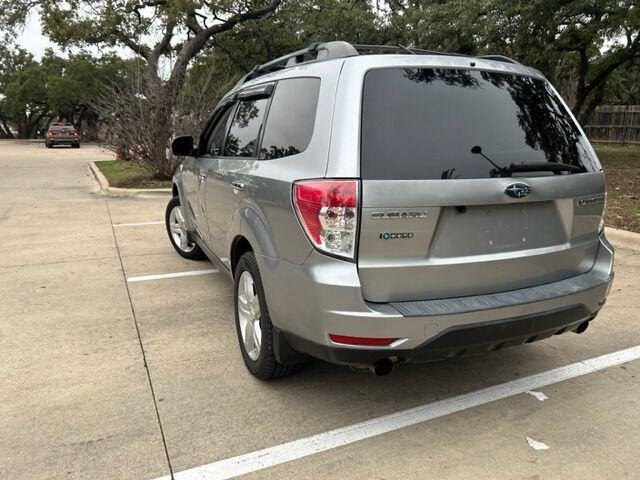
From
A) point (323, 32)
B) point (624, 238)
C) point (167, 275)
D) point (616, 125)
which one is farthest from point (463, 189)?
point (616, 125)

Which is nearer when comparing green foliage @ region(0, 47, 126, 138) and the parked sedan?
the parked sedan

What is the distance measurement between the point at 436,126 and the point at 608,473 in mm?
1789

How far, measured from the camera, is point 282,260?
9.09 feet

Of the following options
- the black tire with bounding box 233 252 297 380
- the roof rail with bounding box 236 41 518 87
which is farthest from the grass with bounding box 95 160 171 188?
the black tire with bounding box 233 252 297 380

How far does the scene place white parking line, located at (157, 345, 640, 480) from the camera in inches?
101

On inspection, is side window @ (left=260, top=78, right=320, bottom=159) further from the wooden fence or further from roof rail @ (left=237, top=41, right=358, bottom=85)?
the wooden fence

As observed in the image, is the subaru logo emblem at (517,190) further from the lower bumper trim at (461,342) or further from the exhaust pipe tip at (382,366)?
the exhaust pipe tip at (382,366)

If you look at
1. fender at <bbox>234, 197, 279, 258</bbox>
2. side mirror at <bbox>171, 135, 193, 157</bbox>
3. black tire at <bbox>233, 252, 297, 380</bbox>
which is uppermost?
side mirror at <bbox>171, 135, 193, 157</bbox>

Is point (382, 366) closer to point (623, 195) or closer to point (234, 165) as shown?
point (234, 165)

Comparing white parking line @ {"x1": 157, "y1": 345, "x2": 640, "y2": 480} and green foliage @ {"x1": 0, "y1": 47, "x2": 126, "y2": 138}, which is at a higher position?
green foliage @ {"x1": 0, "y1": 47, "x2": 126, "y2": 138}

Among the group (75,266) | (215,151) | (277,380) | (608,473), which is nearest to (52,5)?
(75,266)

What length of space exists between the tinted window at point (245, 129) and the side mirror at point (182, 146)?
0.92 metres

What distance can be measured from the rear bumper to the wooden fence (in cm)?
2510

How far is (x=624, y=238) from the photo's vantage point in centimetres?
643
